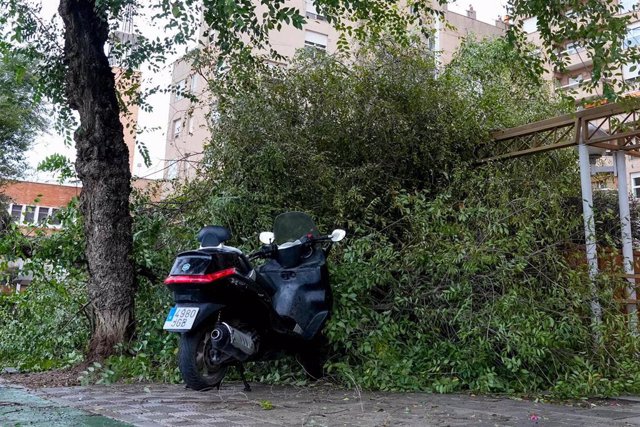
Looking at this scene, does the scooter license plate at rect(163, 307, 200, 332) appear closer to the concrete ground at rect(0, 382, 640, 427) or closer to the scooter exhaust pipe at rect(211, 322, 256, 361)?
the scooter exhaust pipe at rect(211, 322, 256, 361)

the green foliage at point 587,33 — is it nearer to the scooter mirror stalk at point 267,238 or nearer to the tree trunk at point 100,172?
the scooter mirror stalk at point 267,238

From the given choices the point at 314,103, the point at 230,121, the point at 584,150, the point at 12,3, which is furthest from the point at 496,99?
the point at 12,3

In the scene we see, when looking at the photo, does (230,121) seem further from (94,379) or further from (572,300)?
(572,300)

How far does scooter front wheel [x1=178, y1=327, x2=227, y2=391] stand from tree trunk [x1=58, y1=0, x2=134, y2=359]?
2036 millimetres

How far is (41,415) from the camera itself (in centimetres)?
386

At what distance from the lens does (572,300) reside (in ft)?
19.2

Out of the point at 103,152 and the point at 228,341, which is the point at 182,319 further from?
the point at 103,152

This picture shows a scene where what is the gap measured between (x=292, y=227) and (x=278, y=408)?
1970 mm

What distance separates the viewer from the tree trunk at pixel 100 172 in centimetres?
645

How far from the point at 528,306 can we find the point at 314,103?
4.02 m

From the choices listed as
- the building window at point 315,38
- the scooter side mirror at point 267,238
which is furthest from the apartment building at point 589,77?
the building window at point 315,38

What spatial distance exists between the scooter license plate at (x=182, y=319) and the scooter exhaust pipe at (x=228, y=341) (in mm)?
243

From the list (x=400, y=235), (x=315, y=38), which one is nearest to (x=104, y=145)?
(x=400, y=235)

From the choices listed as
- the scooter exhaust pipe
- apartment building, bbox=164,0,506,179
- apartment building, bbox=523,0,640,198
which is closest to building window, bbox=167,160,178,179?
apartment building, bbox=164,0,506,179
